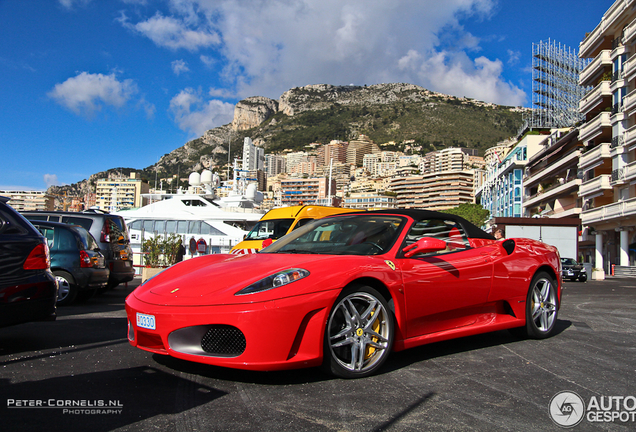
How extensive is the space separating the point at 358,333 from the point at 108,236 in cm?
757

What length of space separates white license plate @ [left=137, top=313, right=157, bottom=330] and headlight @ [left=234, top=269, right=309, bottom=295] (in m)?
0.67

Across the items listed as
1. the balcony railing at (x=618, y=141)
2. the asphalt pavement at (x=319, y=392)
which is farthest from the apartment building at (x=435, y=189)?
the asphalt pavement at (x=319, y=392)

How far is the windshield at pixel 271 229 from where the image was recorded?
1377 cm

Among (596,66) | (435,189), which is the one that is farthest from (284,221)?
(435,189)

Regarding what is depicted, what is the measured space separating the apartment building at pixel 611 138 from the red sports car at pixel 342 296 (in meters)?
33.6

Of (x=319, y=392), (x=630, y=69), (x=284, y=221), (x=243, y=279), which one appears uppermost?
(x=630, y=69)

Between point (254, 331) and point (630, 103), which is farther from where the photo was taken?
point (630, 103)

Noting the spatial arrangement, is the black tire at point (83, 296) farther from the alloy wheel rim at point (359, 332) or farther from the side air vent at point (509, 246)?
the side air vent at point (509, 246)

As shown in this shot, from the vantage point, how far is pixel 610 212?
3528 cm

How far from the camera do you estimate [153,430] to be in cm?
239

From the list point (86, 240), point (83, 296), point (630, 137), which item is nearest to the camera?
point (86, 240)

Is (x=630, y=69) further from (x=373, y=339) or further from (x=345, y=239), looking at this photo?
(x=373, y=339)

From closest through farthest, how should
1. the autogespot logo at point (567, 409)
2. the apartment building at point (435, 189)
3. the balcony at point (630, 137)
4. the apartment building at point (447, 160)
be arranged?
the autogespot logo at point (567, 409), the balcony at point (630, 137), the apartment building at point (435, 189), the apartment building at point (447, 160)

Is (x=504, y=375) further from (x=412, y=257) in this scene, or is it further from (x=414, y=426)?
(x=414, y=426)
